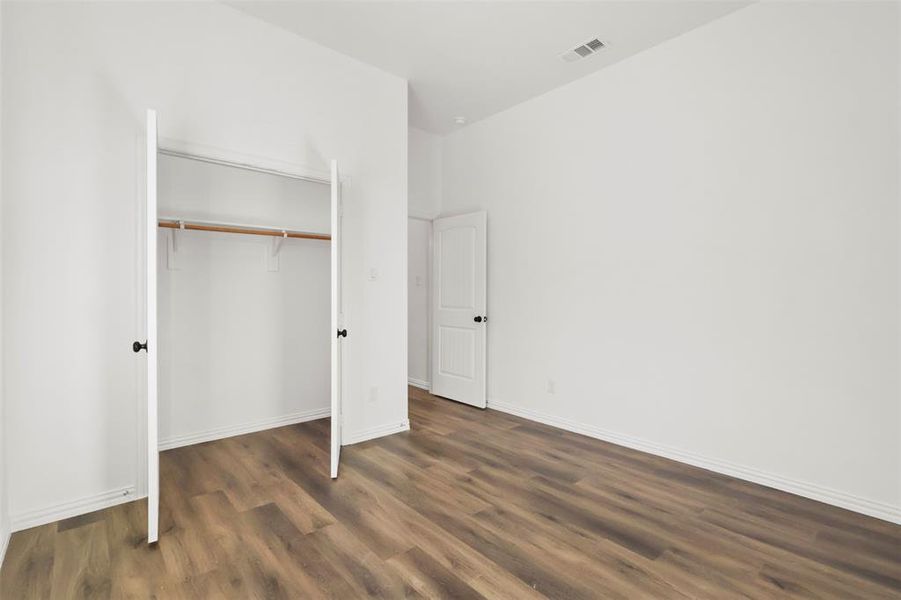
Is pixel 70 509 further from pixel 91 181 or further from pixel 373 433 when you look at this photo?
pixel 373 433

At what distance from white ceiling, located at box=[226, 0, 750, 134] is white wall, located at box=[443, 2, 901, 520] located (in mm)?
237

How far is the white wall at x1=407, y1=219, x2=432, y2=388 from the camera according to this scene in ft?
18.7

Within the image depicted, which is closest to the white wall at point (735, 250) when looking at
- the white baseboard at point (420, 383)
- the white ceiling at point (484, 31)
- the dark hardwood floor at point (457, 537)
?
the white ceiling at point (484, 31)

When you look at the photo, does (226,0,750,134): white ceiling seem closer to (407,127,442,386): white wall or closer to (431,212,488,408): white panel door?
(407,127,442,386): white wall

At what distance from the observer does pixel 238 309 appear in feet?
12.6

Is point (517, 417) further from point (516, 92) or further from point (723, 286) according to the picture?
point (516, 92)

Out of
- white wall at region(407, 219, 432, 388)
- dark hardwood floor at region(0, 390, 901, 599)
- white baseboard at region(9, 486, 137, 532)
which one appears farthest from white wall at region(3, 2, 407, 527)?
white wall at region(407, 219, 432, 388)

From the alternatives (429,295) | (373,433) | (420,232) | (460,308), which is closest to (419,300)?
(429,295)

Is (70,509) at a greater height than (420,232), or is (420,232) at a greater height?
(420,232)

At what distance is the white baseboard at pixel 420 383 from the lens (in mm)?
5602

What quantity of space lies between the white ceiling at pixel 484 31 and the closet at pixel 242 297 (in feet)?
3.28

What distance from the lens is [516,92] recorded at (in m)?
4.19

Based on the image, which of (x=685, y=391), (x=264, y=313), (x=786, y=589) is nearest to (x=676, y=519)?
(x=786, y=589)

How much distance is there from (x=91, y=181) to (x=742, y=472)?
14.2ft
